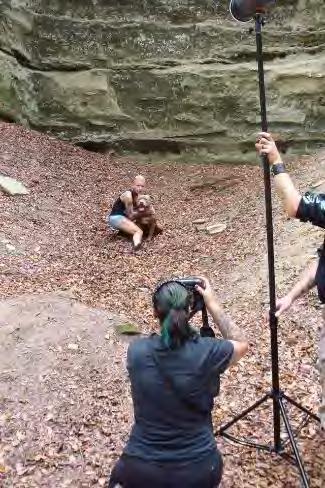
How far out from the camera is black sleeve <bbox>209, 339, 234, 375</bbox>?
3.21m

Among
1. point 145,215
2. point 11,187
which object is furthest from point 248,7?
point 11,187

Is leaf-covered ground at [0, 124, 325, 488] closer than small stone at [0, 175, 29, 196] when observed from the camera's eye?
Yes

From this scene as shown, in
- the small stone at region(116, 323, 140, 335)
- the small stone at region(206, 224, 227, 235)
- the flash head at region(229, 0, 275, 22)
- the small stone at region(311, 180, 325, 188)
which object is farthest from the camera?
the small stone at region(311, 180, 325, 188)

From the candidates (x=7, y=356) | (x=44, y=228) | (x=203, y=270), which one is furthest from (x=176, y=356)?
(x=44, y=228)

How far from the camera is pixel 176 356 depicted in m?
Result: 3.12

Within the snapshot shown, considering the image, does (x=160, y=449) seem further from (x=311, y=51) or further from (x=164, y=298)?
(x=311, y=51)

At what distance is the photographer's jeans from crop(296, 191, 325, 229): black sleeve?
1.47m

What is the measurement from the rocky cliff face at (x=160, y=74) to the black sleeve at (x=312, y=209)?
1060 centimetres

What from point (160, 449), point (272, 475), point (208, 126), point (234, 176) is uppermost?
point (208, 126)

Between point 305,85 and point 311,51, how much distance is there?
0.77m

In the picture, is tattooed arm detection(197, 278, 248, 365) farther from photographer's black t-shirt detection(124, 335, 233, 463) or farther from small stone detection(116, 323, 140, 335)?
small stone detection(116, 323, 140, 335)

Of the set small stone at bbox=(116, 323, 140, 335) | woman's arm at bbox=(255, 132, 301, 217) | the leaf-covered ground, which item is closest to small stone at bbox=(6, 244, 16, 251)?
the leaf-covered ground

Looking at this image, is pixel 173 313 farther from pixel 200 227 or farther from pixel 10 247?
pixel 200 227

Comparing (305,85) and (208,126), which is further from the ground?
(305,85)
